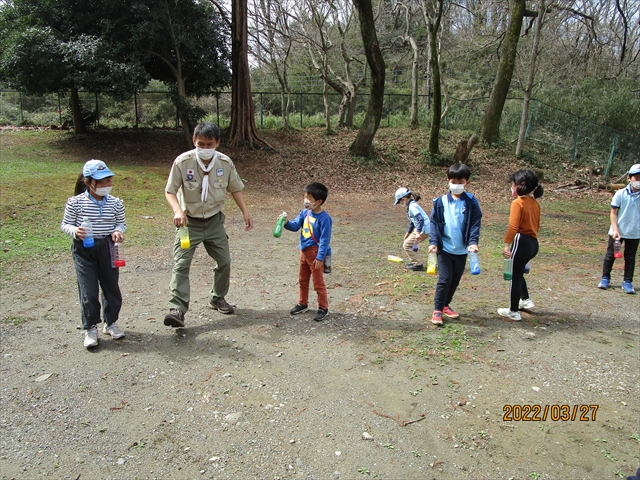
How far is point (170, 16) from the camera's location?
655 inches

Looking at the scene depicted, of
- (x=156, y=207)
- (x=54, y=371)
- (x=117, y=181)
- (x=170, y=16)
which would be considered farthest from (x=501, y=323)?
(x=170, y=16)

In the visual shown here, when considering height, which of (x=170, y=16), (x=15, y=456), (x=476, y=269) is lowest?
(x=15, y=456)

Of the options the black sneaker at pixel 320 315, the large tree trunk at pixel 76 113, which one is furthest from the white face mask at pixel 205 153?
the large tree trunk at pixel 76 113

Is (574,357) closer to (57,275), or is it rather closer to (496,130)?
(57,275)

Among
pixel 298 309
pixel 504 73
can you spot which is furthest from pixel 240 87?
pixel 298 309

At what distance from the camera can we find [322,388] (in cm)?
394

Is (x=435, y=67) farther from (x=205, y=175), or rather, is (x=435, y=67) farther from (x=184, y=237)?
(x=184, y=237)

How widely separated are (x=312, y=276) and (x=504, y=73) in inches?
659

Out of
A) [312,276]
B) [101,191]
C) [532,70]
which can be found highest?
[532,70]

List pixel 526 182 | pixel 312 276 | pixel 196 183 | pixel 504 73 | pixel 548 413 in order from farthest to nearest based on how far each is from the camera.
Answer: pixel 504 73, pixel 312 276, pixel 526 182, pixel 196 183, pixel 548 413

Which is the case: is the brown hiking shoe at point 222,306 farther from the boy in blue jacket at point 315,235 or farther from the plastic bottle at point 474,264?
the plastic bottle at point 474,264

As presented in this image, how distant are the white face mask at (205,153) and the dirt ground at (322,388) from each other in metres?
1.70

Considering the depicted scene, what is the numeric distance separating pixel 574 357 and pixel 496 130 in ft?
56.0

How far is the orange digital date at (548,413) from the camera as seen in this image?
3.58 m
